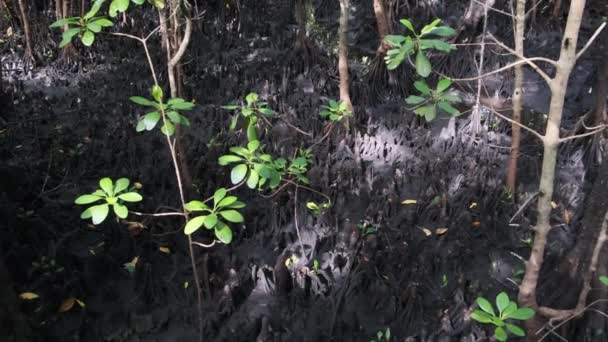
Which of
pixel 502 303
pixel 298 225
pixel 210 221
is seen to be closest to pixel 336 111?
pixel 298 225

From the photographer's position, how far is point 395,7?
536 centimetres

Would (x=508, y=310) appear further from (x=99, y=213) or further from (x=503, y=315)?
(x=99, y=213)

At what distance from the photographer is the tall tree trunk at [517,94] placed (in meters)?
2.21

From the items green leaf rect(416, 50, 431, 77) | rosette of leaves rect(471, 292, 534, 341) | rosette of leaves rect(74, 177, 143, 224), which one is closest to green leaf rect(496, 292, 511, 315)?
rosette of leaves rect(471, 292, 534, 341)

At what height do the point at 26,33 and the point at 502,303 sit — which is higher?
→ the point at 26,33

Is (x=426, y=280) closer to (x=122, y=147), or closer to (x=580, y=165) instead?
(x=580, y=165)

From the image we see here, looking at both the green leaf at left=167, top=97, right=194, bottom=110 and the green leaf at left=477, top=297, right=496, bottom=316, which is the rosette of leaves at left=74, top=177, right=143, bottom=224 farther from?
the green leaf at left=477, top=297, right=496, bottom=316

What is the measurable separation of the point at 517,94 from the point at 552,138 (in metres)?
1.08

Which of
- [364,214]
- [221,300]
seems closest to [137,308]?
[221,300]

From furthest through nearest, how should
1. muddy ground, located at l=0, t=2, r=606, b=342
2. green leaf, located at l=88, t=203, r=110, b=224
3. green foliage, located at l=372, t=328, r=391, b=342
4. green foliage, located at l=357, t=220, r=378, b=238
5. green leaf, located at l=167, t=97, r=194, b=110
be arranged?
green foliage, located at l=357, t=220, r=378, b=238 < muddy ground, located at l=0, t=2, r=606, b=342 < green foliage, located at l=372, t=328, r=391, b=342 < green leaf, located at l=167, t=97, r=194, b=110 < green leaf, located at l=88, t=203, r=110, b=224

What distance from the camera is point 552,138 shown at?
1.74m

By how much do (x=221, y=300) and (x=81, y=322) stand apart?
0.71 metres

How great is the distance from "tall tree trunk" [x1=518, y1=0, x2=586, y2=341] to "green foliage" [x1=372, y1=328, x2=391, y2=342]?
2.48ft

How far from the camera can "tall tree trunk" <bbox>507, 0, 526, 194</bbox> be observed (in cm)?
221
